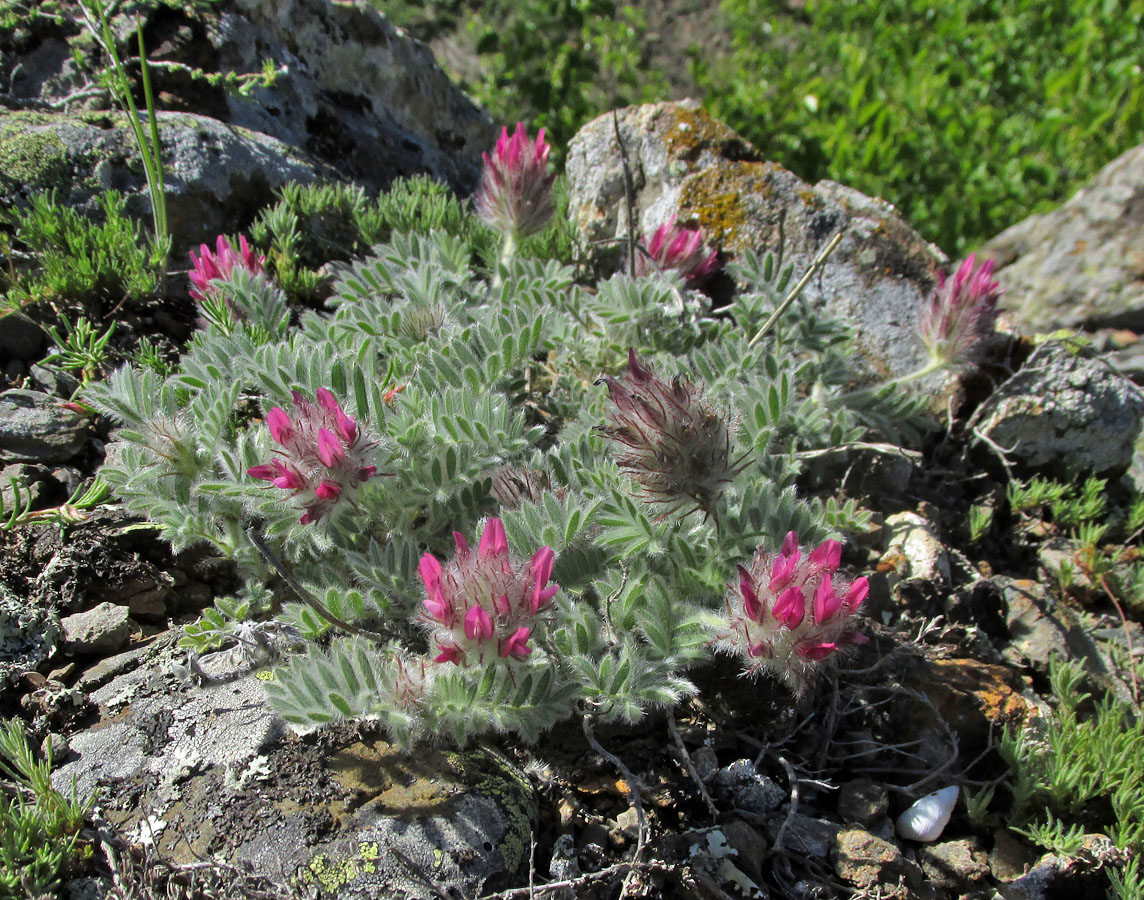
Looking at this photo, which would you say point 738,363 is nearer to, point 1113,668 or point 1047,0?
point 1113,668

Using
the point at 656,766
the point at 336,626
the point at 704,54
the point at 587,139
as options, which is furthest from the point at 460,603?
the point at 704,54

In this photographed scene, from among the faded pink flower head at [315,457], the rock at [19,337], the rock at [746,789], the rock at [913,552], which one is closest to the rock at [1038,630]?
the rock at [913,552]

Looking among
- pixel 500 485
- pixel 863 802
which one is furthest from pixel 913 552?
pixel 500 485

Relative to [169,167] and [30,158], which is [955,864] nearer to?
[169,167]

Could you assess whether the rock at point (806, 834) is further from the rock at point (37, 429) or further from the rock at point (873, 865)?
the rock at point (37, 429)

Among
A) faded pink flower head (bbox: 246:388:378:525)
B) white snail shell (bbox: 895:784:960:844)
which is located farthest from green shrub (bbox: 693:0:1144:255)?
faded pink flower head (bbox: 246:388:378:525)

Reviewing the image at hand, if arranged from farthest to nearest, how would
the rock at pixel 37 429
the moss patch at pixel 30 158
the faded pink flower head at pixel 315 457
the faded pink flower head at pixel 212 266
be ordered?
the moss patch at pixel 30 158, the faded pink flower head at pixel 212 266, the rock at pixel 37 429, the faded pink flower head at pixel 315 457
